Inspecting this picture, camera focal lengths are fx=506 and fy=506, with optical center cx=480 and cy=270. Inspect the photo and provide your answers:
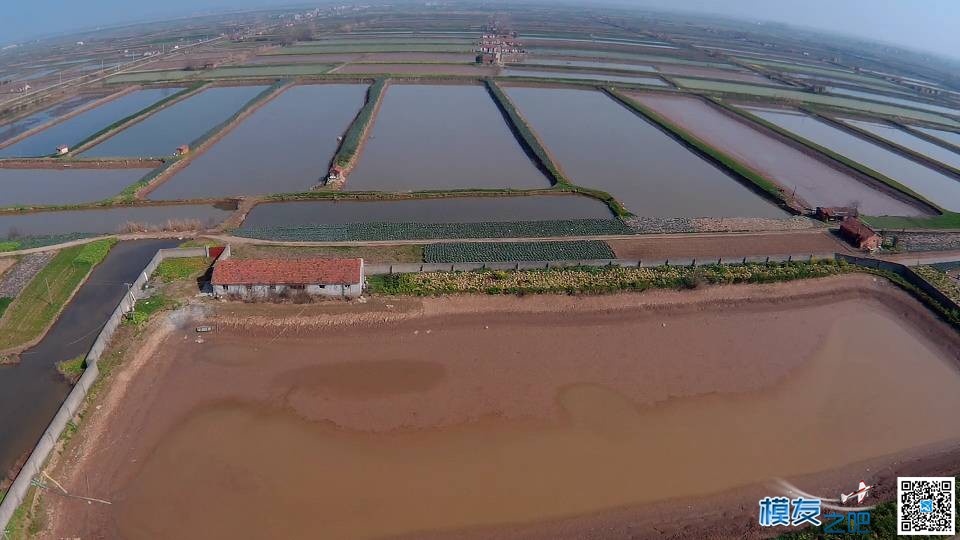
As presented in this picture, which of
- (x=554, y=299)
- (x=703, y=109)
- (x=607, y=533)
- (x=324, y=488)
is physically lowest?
(x=607, y=533)

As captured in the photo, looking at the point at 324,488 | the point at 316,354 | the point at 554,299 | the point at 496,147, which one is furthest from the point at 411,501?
the point at 496,147

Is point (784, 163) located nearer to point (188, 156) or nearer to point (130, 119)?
point (188, 156)

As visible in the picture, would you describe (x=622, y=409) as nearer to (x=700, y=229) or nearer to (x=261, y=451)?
(x=261, y=451)

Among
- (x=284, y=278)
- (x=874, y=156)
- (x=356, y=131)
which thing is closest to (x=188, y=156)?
(x=356, y=131)

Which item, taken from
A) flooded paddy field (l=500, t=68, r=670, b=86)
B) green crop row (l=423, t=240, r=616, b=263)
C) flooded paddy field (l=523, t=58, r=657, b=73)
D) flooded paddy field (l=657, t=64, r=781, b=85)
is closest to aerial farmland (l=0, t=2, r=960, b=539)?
green crop row (l=423, t=240, r=616, b=263)

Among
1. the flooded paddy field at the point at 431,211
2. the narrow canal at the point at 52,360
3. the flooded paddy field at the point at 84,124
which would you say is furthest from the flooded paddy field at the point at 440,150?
the flooded paddy field at the point at 84,124

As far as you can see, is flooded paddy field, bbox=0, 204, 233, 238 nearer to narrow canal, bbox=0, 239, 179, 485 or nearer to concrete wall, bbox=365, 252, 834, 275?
narrow canal, bbox=0, 239, 179, 485

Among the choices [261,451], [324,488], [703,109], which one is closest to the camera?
[324,488]
